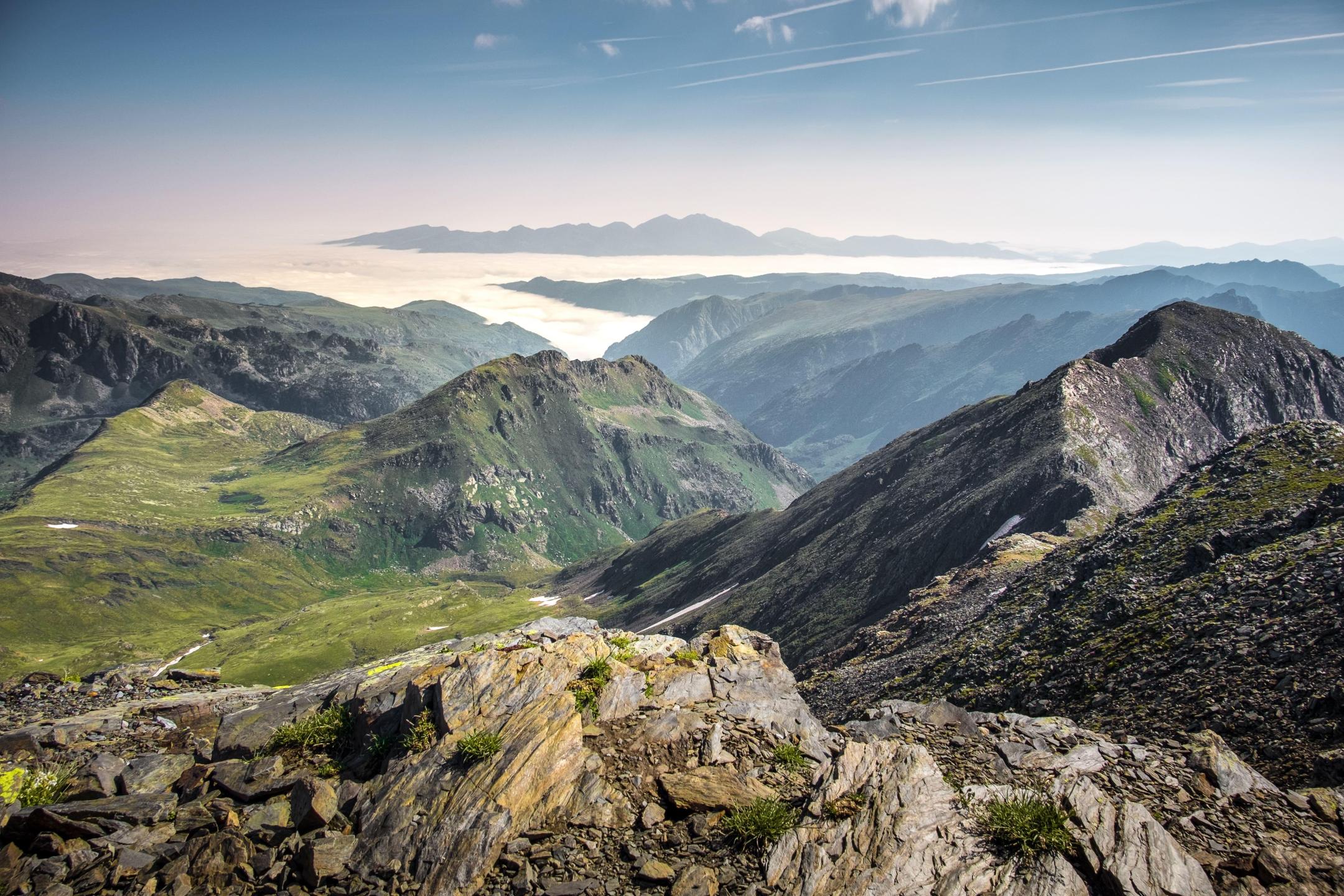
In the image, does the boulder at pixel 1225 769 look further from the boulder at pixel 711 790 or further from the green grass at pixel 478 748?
the green grass at pixel 478 748

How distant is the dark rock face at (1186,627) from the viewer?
27.1 m

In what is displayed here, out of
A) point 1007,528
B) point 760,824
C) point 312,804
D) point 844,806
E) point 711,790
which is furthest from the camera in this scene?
point 1007,528

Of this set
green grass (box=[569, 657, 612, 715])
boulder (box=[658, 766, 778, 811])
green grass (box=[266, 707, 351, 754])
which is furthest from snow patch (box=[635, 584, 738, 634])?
boulder (box=[658, 766, 778, 811])

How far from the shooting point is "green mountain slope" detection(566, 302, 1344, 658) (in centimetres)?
11356

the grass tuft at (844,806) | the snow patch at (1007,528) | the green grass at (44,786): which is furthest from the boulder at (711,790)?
the snow patch at (1007,528)

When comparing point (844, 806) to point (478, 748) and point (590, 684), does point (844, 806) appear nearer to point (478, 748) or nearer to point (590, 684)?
point (590, 684)

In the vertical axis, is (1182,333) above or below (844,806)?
below

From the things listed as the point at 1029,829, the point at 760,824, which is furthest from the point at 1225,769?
the point at 760,824

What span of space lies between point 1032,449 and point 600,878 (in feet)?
434

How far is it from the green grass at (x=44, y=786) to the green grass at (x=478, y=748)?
410 inches

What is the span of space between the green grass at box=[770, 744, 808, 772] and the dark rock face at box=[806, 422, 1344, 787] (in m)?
14.7

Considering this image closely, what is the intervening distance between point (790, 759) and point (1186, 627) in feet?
88.3

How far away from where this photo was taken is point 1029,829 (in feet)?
55.2

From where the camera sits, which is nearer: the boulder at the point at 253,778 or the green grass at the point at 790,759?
the boulder at the point at 253,778
